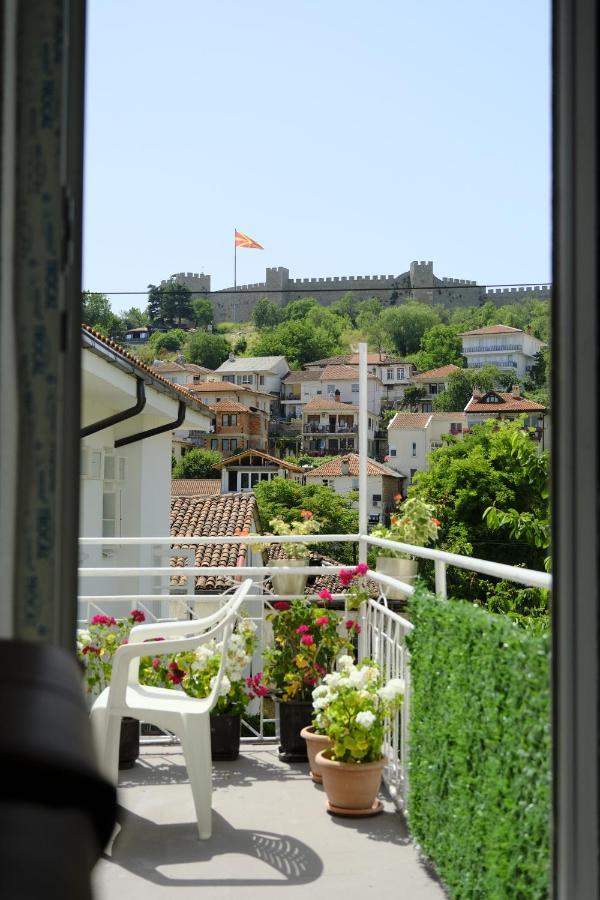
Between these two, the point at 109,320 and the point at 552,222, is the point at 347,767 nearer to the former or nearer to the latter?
the point at 552,222

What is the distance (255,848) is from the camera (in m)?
3.07

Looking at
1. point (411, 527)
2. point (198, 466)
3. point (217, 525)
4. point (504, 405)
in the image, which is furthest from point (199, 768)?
point (198, 466)

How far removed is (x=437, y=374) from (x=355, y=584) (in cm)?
5020

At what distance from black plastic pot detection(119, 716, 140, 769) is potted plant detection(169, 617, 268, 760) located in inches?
10.9

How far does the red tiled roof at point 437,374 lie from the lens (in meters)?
A: 52.8

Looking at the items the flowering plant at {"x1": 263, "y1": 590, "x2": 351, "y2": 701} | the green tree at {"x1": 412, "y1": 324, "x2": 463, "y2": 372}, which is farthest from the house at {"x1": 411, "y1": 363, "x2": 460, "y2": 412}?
the flowering plant at {"x1": 263, "y1": 590, "x2": 351, "y2": 701}

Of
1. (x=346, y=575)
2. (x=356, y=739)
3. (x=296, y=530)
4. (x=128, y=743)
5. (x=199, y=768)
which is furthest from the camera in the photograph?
(x=296, y=530)

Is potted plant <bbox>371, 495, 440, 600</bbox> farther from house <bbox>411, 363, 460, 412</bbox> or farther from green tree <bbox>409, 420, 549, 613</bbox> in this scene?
house <bbox>411, 363, 460, 412</bbox>

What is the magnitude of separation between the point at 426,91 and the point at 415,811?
19178 mm

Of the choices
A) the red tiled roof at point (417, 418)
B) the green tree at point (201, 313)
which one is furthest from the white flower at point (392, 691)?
the green tree at point (201, 313)

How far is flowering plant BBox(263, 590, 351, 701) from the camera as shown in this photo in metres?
4.20

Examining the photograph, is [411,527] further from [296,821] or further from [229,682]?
[296,821]

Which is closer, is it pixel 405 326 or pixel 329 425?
pixel 405 326

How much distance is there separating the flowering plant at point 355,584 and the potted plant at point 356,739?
0.92m
